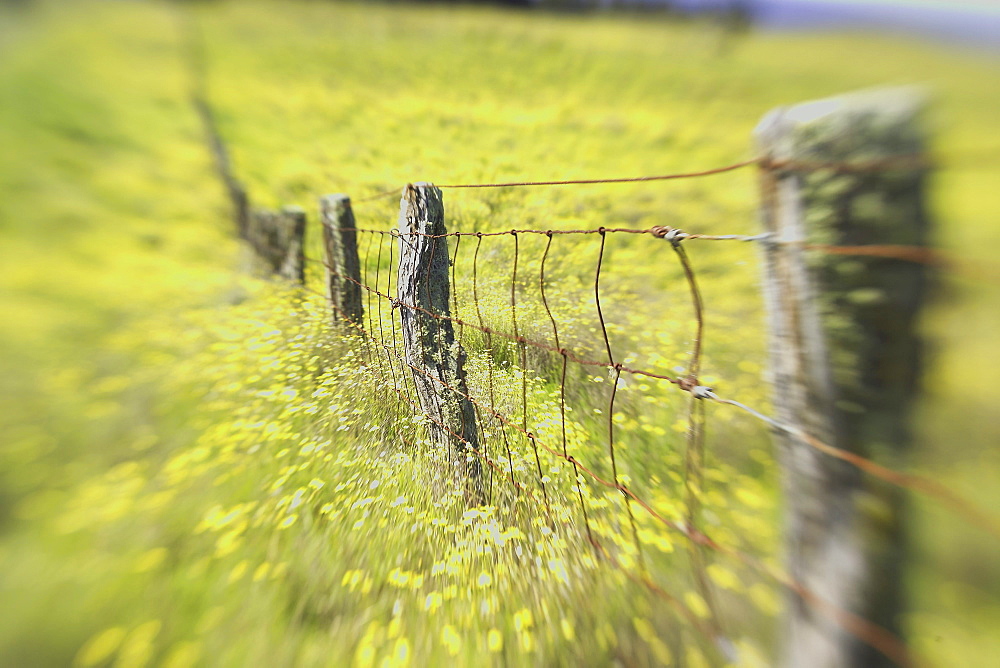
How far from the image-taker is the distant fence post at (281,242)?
14.8 ft

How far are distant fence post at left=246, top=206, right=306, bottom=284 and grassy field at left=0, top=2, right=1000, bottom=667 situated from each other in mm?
380

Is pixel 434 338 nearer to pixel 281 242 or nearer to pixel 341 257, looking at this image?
pixel 341 257

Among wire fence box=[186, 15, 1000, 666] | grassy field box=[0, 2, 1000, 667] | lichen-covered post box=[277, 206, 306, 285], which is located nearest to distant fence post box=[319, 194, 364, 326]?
wire fence box=[186, 15, 1000, 666]

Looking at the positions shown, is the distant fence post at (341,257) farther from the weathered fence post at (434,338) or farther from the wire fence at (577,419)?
the weathered fence post at (434,338)

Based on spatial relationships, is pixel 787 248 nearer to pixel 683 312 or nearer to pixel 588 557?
pixel 588 557

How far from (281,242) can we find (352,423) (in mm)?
3253

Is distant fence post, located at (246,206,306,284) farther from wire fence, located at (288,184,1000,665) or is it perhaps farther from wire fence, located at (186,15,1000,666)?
wire fence, located at (288,184,1000,665)

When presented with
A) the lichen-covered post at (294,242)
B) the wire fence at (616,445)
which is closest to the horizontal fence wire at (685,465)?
the wire fence at (616,445)

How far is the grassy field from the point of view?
1.31 meters

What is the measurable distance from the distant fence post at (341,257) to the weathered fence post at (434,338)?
122 cm

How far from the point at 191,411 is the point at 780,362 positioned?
3.65 meters

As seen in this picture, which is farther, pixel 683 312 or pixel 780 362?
pixel 683 312

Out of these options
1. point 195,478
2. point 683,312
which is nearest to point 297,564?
point 195,478

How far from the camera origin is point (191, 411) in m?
2.88
